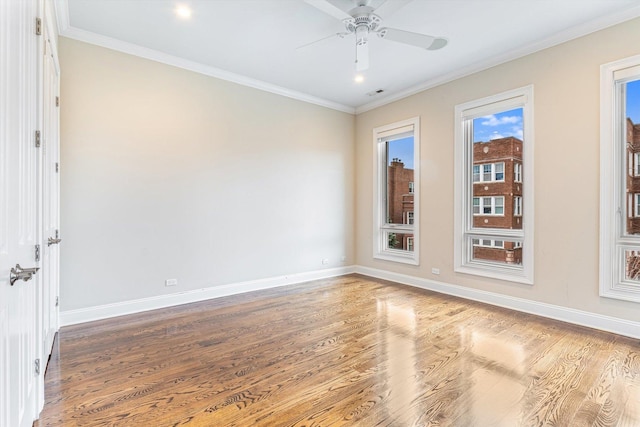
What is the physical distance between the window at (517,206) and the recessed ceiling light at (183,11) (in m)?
4.18

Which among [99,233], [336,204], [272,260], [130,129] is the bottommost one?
[272,260]

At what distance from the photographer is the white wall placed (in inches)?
133

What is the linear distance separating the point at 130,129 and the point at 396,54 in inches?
131

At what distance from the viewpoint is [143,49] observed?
371 cm

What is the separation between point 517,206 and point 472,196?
62 centimetres

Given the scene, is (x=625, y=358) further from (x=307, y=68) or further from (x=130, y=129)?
(x=130, y=129)

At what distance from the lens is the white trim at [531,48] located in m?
3.07

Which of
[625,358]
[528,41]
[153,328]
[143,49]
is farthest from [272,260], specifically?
[528,41]

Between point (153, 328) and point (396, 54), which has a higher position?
point (396, 54)

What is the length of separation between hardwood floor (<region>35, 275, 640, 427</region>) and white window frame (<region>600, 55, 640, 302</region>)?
0.61 m

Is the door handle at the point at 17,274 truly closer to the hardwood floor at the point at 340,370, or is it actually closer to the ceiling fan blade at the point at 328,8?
the hardwood floor at the point at 340,370

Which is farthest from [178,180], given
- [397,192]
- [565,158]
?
[565,158]

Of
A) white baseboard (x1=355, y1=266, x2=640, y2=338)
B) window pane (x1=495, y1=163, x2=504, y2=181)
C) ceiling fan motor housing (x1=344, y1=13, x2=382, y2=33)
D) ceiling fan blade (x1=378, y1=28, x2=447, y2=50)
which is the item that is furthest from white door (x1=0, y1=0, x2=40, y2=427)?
window pane (x1=495, y1=163, x2=504, y2=181)

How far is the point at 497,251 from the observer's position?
4.14 meters
